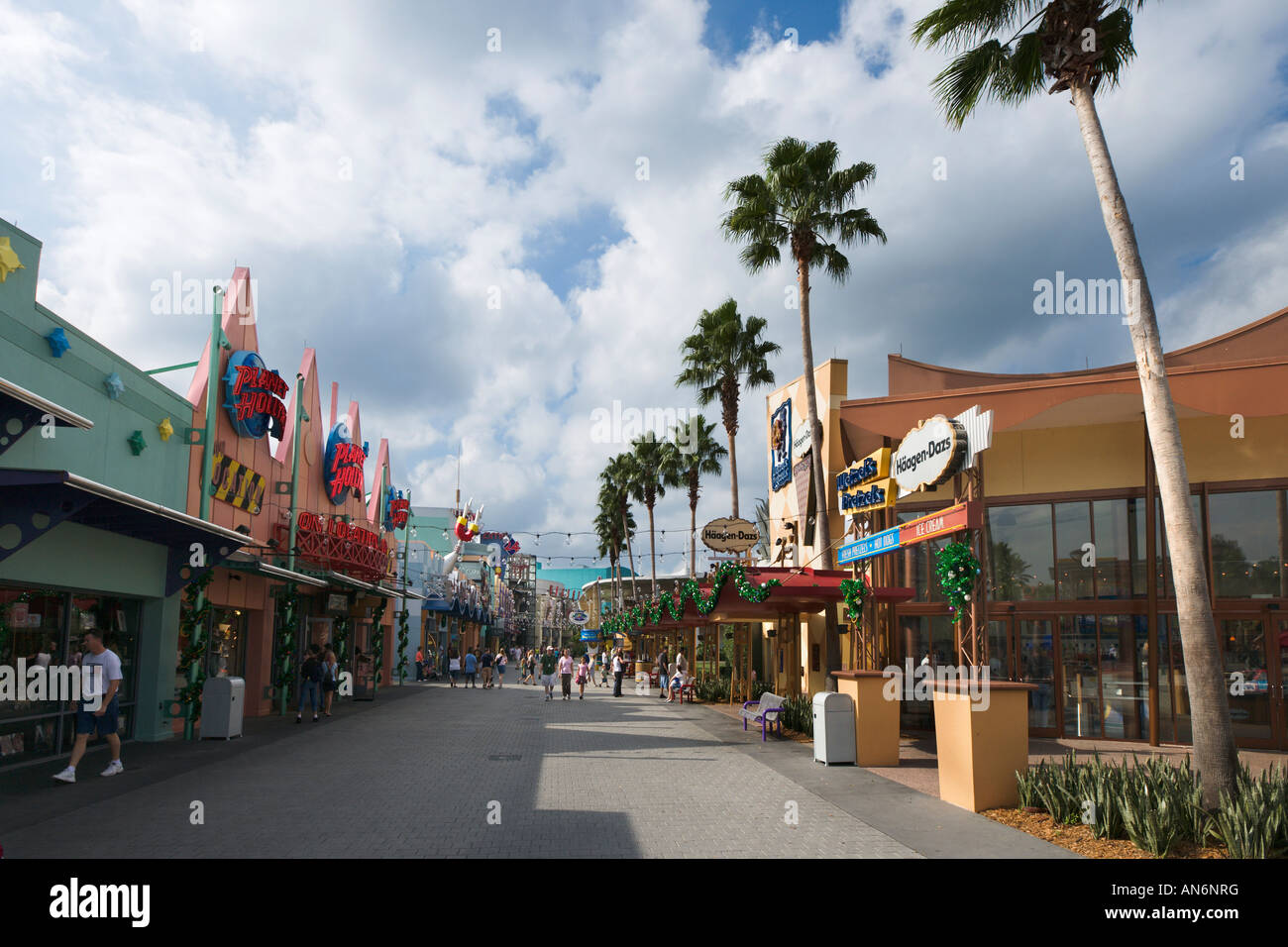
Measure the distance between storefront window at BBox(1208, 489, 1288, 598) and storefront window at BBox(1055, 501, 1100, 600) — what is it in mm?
2198

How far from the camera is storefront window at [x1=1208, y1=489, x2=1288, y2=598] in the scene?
16.7 m

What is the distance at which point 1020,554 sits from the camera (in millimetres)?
18625

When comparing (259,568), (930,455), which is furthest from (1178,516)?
(259,568)

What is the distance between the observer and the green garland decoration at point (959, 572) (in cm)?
1130

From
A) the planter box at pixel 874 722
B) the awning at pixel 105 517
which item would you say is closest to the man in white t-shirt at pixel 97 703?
the awning at pixel 105 517

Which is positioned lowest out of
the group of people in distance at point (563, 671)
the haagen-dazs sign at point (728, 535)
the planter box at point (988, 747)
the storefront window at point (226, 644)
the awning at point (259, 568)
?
the group of people in distance at point (563, 671)

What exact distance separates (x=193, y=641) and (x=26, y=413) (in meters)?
8.21

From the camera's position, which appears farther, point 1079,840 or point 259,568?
point 259,568

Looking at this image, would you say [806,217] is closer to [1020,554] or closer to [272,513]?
[1020,554]

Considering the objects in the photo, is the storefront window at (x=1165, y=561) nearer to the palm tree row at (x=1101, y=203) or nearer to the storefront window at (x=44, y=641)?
the palm tree row at (x=1101, y=203)

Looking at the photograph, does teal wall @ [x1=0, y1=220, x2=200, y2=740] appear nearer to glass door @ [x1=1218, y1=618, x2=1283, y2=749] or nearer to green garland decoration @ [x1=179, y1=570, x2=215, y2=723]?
green garland decoration @ [x1=179, y1=570, x2=215, y2=723]

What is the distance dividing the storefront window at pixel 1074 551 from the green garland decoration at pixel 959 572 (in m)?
7.96

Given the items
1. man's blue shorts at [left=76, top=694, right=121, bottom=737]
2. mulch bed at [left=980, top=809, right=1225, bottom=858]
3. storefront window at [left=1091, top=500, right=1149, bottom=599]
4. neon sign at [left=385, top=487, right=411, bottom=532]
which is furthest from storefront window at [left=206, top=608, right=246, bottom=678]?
storefront window at [left=1091, top=500, right=1149, bottom=599]
